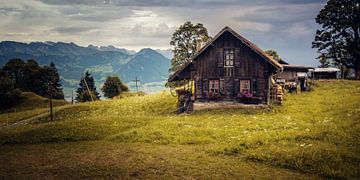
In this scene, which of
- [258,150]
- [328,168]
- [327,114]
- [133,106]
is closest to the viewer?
[328,168]

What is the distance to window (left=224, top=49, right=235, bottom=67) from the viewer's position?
34344 millimetres

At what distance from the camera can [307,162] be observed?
46.8 feet

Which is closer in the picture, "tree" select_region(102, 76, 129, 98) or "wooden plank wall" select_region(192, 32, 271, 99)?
"wooden plank wall" select_region(192, 32, 271, 99)

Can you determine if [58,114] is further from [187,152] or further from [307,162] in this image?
→ [307,162]

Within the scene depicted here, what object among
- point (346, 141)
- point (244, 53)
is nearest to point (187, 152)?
point (346, 141)

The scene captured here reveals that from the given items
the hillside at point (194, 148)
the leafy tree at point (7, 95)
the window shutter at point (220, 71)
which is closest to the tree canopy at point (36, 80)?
the leafy tree at point (7, 95)

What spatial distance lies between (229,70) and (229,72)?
22 cm

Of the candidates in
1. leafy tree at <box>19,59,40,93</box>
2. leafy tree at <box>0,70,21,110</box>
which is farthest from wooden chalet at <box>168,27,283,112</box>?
leafy tree at <box>19,59,40,93</box>

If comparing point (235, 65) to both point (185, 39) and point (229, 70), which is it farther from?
point (185, 39)

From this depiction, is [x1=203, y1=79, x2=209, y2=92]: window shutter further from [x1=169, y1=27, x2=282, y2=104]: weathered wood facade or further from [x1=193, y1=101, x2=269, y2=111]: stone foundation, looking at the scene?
[x1=193, y1=101, x2=269, y2=111]: stone foundation

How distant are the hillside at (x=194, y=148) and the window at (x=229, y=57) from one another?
821 centimetres

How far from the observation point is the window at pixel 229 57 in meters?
34.3

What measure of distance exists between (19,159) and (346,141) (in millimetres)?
17964

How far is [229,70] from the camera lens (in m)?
34.5
